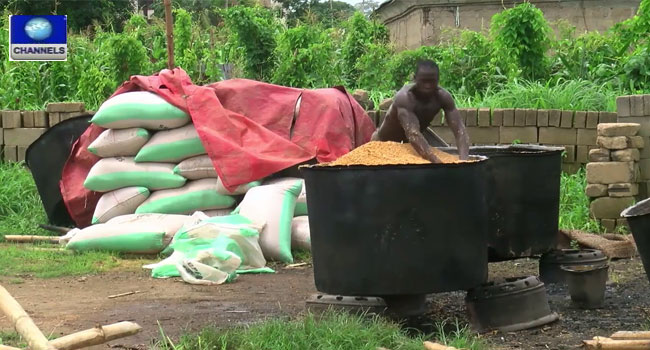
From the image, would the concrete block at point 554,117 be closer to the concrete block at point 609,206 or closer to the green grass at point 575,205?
the green grass at point 575,205

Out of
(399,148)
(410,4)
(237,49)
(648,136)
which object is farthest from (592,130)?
(410,4)

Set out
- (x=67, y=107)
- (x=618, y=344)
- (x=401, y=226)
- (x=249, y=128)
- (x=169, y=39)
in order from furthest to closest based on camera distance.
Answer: (x=67, y=107) < (x=169, y=39) < (x=249, y=128) < (x=401, y=226) < (x=618, y=344)

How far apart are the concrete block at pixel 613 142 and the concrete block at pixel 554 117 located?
0.67 meters

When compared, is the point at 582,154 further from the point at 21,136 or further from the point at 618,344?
the point at 21,136

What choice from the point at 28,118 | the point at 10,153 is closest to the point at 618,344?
the point at 28,118

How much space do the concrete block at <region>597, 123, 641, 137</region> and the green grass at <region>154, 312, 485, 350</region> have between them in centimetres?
383

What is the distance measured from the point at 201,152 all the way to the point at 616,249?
337 cm

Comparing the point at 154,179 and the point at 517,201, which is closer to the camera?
the point at 517,201

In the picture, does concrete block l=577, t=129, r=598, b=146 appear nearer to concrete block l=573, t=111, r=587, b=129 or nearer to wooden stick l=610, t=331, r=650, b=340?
concrete block l=573, t=111, r=587, b=129

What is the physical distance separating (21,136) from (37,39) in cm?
259

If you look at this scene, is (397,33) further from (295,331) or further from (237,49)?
(295,331)

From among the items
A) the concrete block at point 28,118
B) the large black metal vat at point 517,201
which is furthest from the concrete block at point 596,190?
the concrete block at point 28,118

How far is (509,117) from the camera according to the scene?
8.64m

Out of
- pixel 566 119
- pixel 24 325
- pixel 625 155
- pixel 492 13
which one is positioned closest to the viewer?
pixel 24 325
